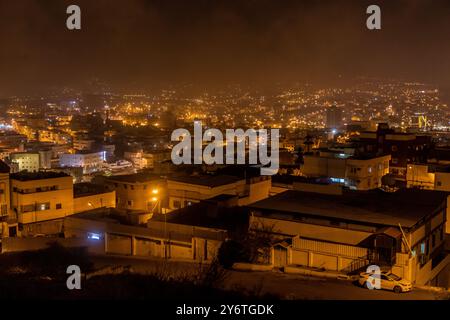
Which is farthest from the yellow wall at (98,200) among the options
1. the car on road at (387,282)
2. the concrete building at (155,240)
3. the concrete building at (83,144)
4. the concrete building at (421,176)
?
the concrete building at (83,144)

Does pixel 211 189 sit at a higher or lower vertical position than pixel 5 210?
higher

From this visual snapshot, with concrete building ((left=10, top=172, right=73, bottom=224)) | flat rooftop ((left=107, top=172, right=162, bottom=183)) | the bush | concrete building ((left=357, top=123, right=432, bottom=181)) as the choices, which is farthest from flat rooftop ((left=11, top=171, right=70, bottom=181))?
concrete building ((left=357, top=123, right=432, bottom=181))

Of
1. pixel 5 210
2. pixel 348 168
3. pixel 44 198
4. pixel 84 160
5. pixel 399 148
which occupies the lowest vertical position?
pixel 84 160

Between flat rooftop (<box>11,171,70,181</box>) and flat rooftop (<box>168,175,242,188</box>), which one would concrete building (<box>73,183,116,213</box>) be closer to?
flat rooftop (<box>11,171,70,181</box>)

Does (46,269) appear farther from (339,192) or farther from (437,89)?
(437,89)

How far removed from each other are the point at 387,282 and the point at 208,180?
7094 mm

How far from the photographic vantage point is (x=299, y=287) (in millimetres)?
6461

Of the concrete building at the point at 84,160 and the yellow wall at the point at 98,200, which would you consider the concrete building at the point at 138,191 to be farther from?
the concrete building at the point at 84,160

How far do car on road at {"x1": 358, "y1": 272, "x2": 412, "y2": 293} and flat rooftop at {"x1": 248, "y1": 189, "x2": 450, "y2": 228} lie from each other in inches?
42.0

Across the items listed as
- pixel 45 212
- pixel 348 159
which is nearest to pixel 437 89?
pixel 348 159

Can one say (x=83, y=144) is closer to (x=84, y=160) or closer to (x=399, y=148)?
(x=84, y=160)

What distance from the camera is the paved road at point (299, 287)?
5.99 m

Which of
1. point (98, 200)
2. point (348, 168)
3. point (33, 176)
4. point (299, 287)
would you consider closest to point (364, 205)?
point (299, 287)

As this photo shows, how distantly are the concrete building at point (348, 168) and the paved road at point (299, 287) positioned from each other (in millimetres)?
8188
